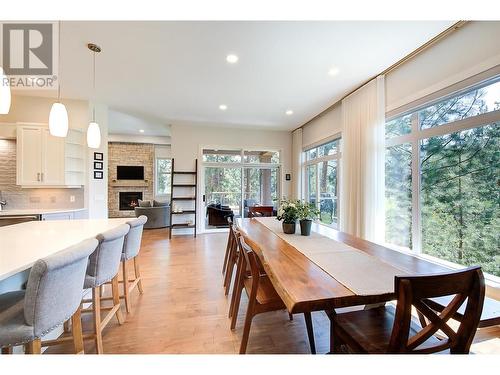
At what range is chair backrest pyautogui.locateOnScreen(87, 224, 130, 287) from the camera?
1.61 m

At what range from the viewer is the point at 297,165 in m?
6.38

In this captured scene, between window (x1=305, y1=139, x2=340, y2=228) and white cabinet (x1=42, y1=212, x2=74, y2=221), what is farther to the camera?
window (x1=305, y1=139, x2=340, y2=228)

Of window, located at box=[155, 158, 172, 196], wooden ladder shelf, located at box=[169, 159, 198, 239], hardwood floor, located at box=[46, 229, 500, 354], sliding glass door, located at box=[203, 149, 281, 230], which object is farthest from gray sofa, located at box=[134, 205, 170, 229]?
hardwood floor, located at box=[46, 229, 500, 354]

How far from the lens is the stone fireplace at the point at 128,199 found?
8281 mm

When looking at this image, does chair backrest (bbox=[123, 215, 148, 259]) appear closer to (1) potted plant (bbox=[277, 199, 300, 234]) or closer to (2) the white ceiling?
(1) potted plant (bbox=[277, 199, 300, 234])

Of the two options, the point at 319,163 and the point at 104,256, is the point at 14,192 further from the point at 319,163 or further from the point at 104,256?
the point at 319,163

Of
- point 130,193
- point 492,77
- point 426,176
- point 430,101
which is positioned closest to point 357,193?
point 426,176

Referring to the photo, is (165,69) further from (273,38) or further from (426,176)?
(426,176)

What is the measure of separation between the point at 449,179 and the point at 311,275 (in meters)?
2.41

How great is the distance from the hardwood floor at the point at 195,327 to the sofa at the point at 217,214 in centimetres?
316

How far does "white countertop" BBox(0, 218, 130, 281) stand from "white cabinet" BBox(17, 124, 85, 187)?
1.98m

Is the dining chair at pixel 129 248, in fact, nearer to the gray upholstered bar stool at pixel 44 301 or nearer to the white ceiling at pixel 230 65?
the gray upholstered bar stool at pixel 44 301

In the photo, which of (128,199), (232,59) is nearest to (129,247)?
(232,59)
